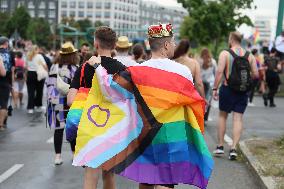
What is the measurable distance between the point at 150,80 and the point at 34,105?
478 inches

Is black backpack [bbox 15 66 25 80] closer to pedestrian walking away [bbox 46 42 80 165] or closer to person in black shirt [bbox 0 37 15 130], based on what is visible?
person in black shirt [bbox 0 37 15 130]

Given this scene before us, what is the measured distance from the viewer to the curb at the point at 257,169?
6.74m

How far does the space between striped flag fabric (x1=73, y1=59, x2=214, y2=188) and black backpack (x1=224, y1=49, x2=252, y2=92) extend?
430cm

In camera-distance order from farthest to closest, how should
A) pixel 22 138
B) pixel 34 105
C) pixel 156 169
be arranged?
1. pixel 34 105
2. pixel 22 138
3. pixel 156 169

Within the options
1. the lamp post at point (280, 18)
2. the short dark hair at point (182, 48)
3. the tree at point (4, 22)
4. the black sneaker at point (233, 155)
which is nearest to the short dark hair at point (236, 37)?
the short dark hair at point (182, 48)

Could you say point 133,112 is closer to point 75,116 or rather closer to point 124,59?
point 75,116

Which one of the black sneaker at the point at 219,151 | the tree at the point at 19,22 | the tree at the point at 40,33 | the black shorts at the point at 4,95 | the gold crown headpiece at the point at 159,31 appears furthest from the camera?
the tree at the point at 40,33

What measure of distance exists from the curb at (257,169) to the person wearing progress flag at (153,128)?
2344 mm

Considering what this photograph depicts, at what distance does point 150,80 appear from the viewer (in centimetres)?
448

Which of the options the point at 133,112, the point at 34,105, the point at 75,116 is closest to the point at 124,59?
the point at 75,116

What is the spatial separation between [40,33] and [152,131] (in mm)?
133684

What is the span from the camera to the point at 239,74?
8.81 m

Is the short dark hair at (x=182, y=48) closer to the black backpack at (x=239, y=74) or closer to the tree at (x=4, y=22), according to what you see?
the black backpack at (x=239, y=74)

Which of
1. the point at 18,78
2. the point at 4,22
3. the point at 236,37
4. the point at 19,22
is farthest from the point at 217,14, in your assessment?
the point at 4,22
